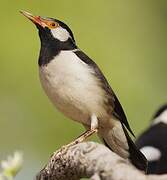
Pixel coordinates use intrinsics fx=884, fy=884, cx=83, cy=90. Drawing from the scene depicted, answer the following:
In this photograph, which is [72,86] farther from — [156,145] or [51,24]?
[156,145]

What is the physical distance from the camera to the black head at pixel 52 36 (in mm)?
4934

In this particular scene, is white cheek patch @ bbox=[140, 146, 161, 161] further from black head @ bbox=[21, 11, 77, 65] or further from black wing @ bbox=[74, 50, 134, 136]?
black head @ bbox=[21, 11, 77, 65]

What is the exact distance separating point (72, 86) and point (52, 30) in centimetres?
49

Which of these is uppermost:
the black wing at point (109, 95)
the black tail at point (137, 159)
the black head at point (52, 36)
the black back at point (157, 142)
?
the black head at point (52, 36)

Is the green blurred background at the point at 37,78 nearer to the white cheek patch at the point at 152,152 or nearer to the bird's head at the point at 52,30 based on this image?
the white cheek patch at the point at 152,152

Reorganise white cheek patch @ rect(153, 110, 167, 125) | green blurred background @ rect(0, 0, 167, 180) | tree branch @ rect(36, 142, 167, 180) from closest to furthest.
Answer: tree branch @ rect(36, 142, 167, 180), white cheek patch @ rect(153, 110, 167, 125), green blurred background @ rect(0, 0, 167, 180)

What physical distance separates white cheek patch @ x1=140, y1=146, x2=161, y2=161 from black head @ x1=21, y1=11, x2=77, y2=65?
6.64 feet

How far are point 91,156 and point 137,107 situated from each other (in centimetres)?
649

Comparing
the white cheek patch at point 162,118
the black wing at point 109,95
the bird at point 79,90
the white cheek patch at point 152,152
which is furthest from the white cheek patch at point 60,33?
the white cheek patch at point 162,118

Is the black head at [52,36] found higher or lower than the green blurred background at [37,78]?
higher

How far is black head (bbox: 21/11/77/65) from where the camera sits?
4.93 meters

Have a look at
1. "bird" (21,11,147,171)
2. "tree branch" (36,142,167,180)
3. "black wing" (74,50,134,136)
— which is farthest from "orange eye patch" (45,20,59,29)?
"tree branch" (36,142,167,180)

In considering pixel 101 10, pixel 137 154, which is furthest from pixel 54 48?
pixel 101 10

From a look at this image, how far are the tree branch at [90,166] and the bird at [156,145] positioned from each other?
234 centimetres
